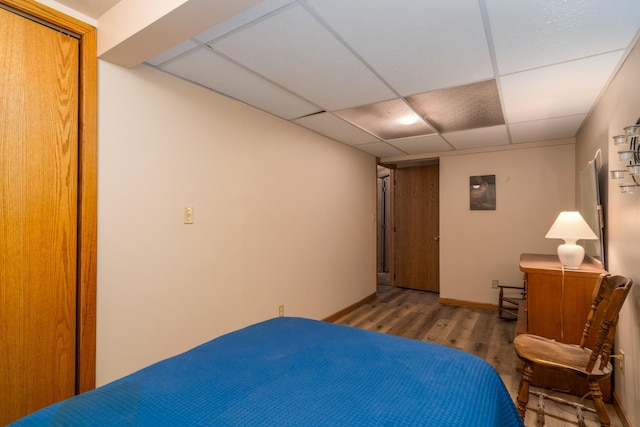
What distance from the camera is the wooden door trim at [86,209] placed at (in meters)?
1.70

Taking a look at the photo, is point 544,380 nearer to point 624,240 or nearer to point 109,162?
point 624,240

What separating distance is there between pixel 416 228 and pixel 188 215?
4.04m

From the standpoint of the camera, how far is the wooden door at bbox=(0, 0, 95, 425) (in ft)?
4.84

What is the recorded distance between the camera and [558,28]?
1.60 m

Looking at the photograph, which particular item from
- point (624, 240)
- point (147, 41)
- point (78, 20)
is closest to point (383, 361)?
point (624, 240)

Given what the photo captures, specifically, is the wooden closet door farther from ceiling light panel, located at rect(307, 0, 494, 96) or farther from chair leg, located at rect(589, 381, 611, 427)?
chair leg, located at rect(589, 381, 611, 427)

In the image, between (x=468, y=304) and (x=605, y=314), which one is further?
(x=468, y=304)

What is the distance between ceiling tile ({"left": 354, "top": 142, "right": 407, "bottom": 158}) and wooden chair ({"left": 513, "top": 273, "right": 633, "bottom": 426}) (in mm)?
2785

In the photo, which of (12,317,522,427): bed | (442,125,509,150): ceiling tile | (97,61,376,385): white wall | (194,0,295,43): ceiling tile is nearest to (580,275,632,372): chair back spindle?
(12,317,522,427): bed

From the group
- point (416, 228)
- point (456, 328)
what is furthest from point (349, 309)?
point (416, 228)

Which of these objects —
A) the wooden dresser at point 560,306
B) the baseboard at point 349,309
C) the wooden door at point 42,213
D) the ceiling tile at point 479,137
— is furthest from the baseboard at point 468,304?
the wooden door at point 42,213

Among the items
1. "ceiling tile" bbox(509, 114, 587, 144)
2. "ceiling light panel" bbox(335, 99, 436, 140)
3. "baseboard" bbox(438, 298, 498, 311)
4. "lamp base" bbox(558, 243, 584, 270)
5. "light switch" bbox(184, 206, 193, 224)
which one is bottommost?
"baseboard" bbox(438, 298, 498, 311)

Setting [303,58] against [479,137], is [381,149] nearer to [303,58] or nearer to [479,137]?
[479,137]

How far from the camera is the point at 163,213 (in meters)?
2.09
